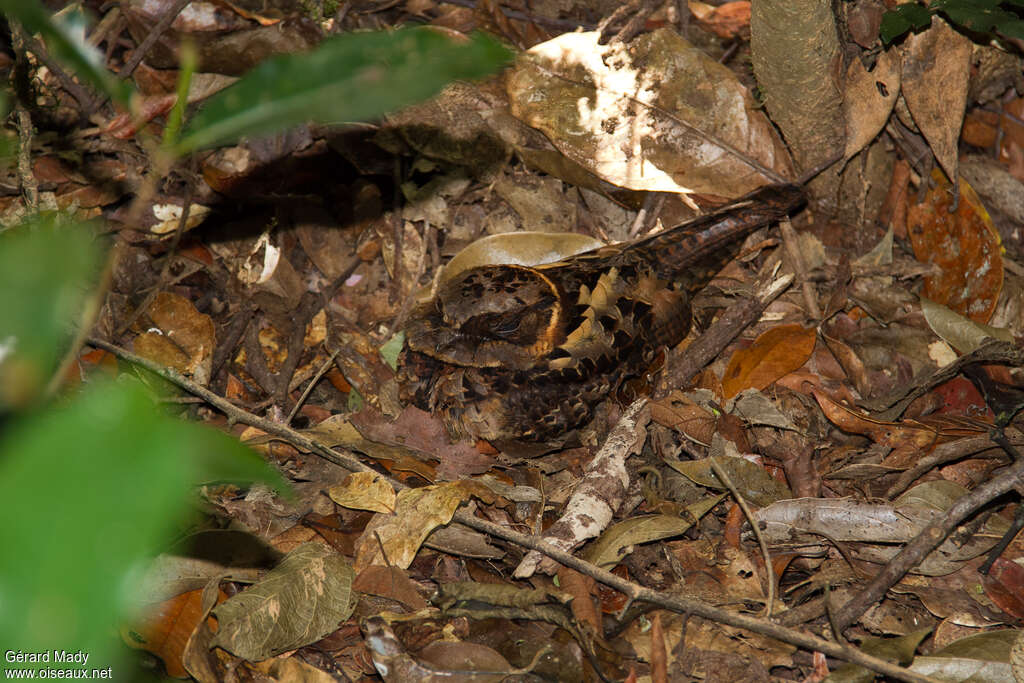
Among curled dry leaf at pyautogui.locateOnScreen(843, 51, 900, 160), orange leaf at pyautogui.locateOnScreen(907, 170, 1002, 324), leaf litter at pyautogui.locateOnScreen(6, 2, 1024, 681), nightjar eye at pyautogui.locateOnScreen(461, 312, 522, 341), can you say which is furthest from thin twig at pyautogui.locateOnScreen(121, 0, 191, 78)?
orange leaf at pyautogui.locateOnScreen(907, 170, 1002, 324)

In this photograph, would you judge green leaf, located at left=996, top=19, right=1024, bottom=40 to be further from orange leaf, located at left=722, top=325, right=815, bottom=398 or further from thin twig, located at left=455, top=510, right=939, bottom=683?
thin twig, located at left=455, top=510, right=939, bottom=683

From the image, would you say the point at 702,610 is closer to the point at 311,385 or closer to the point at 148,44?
the point at 311,385

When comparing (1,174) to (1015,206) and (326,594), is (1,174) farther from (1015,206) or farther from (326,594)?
(1015,206)

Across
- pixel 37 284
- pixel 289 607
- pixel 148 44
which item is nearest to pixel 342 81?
pixel 37 284

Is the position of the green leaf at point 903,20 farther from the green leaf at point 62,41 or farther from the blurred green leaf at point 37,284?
the blurred green leaf at point 37,284

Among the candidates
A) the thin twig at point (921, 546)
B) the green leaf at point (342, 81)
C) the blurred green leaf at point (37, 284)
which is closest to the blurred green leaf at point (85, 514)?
the blurred green leaf at point (37, 284)
